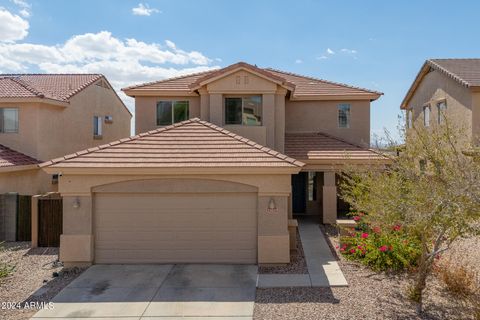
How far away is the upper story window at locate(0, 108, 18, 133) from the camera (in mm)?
18797

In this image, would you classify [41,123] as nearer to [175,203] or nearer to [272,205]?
[175,203]

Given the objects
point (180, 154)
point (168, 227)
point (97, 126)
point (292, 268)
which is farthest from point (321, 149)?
point (97, 126)

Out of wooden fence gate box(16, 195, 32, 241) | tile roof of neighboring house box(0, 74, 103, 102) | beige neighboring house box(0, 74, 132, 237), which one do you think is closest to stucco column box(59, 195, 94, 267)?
wooden fence gate box(16, 195, 32, 241)

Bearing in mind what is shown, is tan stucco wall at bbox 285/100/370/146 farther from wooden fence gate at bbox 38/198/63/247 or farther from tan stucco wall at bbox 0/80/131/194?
tan stucco wall at bbox 0/80/131/194

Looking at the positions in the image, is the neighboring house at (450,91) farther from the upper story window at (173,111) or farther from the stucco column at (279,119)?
the upper story window at (173,111)

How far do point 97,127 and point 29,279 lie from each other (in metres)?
16.6

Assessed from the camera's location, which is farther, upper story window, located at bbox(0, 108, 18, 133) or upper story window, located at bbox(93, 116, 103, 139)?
upper story window, located at bbox(93, 116, 103, 139)

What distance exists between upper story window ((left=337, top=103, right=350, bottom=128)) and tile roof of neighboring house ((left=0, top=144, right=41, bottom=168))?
595 inches

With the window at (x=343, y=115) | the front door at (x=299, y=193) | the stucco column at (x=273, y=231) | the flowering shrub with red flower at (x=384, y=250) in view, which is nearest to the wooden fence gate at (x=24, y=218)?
the stucco column at (x=273, y=231)

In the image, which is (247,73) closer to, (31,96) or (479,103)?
(31,96)

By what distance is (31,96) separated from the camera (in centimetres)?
1825

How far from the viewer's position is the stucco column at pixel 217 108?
15602 mm

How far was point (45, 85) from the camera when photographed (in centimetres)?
2264

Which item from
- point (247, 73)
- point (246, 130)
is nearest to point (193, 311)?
point (246, 130)
